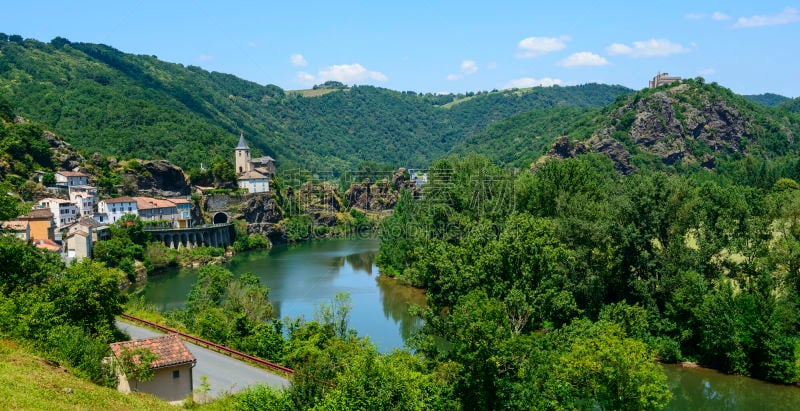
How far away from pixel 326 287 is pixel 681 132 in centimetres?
7600

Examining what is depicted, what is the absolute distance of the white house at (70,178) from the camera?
225ft

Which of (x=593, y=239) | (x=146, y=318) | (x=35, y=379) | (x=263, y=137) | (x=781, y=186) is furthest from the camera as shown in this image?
(x=263, y=137)

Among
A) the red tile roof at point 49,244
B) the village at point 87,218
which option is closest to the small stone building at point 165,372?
the village at point 87,218

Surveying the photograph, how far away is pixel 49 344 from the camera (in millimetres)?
18938

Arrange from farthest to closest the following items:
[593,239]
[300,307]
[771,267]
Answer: [300,307]
[593,239]
[771,267]

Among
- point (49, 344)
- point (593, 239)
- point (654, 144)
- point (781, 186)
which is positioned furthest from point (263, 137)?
point (49, 344)

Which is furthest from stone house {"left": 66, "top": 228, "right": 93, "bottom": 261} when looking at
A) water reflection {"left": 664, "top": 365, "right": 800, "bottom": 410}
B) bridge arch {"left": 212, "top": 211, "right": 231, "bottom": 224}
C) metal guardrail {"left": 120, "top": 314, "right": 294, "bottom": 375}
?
water reflection {"left": 664, "top": 365, "right": 800, "bottom": 410}

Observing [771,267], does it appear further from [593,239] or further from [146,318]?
[146,318]

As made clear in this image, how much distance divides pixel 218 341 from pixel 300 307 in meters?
17.2

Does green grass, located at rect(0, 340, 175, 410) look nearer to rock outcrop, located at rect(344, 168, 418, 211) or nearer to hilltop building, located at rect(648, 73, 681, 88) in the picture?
rock outcrop, located at rect(344, 168, 418, 211)

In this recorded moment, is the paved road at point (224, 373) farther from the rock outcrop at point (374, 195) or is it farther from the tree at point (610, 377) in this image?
the rock outcrop at point (374, 195)

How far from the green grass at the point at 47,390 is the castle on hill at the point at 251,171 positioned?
2946 inches

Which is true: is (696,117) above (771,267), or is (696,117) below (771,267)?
above

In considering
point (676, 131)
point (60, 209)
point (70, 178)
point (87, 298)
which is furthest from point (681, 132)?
point (87, 298)
